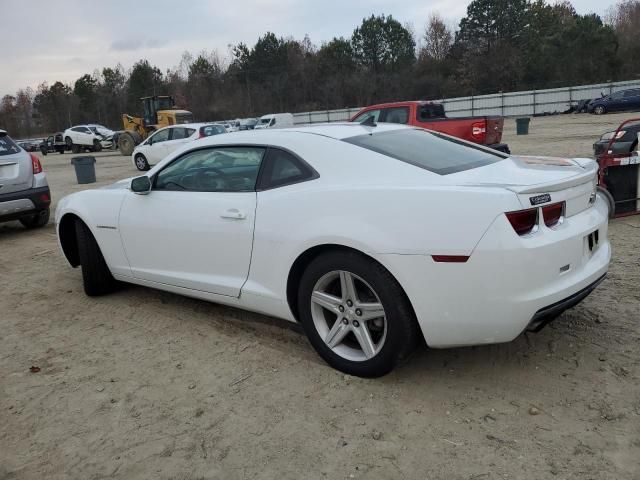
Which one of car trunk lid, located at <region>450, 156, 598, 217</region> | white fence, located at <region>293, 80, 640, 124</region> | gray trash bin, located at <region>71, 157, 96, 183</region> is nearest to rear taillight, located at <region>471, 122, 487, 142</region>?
car trunk lid, located at <region>450, 156, 598, 217</region>

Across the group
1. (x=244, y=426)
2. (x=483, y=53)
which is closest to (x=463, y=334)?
(x=244, y=426)

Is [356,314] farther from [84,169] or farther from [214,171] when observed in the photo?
[84,169]

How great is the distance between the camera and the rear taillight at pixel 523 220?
263 centimetres

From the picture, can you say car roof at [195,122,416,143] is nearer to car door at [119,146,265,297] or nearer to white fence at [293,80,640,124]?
car door at [119,146,265,297]

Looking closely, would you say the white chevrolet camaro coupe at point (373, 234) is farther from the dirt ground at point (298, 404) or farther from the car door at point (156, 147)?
the car door at point (156, 147)

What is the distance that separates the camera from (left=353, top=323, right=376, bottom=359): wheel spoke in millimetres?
3086

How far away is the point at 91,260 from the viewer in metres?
4.75

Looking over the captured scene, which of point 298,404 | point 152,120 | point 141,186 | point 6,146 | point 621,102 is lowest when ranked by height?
point 298,404

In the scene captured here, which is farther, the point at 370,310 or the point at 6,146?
the point at 6,146

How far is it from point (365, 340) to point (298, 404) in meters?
0.52

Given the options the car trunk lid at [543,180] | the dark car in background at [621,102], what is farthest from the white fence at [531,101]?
the car trunk lid at [543,180]

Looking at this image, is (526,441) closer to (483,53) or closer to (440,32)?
(483,53)

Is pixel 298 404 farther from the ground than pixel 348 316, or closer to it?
closer to it

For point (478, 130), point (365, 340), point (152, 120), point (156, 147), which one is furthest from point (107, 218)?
point (152, 120)
